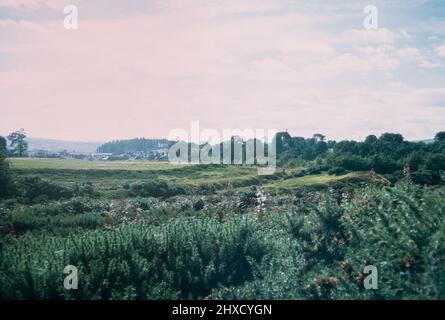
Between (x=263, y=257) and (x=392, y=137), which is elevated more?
(x=392, y=137)

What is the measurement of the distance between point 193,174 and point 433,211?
171 feet

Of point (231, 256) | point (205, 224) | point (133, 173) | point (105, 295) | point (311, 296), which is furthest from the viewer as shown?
point (133, 173)

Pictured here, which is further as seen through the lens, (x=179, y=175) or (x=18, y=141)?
(x=18, y=141)

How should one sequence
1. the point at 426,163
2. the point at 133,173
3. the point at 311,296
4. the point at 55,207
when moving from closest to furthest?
the point at 311,296 < the point at 55,207 < the point at 426,163 < the point at 133,173

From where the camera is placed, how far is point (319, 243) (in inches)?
351

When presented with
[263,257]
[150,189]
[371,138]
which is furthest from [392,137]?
[263,257]

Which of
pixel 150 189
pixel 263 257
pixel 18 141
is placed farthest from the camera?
pixel 18 141

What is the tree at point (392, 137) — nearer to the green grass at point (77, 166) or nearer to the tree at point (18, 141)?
the green grass at point (77, 166)

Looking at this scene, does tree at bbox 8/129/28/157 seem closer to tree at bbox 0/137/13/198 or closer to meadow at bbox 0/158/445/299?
tree at bbox 0/137/13/198

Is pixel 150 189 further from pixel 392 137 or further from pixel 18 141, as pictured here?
pixel 18 141

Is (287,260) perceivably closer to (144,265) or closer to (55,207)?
(144,265)

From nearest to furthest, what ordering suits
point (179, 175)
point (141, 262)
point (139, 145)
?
point (141, 262) < point (179, 175) < point (139, 145)
